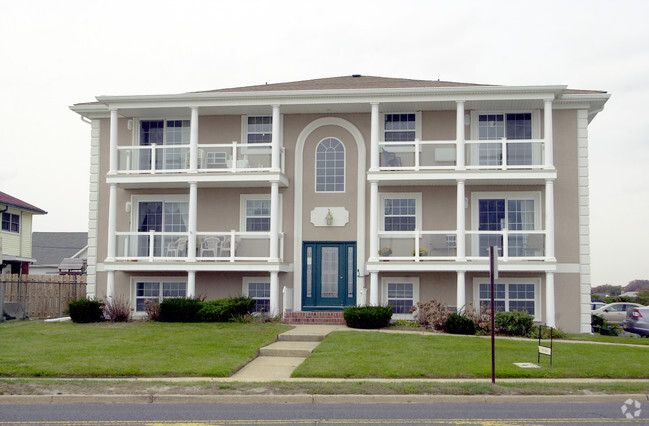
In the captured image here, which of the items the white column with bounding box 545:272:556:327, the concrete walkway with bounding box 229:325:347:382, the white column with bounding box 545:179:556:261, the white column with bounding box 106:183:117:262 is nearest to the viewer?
the concrete walkway with bounding box 229:325:347:382

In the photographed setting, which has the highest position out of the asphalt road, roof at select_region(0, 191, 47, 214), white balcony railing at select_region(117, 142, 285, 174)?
white balcony railing at select_region(117, 142, 285, 174)

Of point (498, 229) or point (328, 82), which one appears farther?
point (328, 82)

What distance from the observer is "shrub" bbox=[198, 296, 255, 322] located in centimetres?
2167

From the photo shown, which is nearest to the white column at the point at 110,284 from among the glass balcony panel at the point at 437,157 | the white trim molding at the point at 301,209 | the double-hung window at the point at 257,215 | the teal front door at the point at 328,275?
the double-hung window at the point at 257,215

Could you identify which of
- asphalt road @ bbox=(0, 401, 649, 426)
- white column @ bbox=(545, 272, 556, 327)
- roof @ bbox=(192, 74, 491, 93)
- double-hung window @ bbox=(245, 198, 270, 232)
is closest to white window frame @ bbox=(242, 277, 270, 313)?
double-hung window @ bbox=(245, 198, 270, 232)

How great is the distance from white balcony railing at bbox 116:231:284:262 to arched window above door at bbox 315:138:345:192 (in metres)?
2.25

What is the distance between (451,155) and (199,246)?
28.3 ft

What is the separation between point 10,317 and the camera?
24.9 m

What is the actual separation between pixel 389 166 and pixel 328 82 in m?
4.84

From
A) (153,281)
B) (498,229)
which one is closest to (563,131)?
(498,229)

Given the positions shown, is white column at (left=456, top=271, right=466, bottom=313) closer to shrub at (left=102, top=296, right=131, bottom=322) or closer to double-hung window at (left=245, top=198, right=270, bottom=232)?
double-hung window at (left=245, top=198, right=270, bottom=232)

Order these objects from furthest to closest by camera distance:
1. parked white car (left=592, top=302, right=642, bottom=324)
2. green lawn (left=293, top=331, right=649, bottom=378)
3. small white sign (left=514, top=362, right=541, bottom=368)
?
parked white car (left=592, top=302, right=642, bottom=324) → small white sign (left=514, top=362, right=541, bottom=368) → green lawn (left=293, top=331, right=649, bottom=378)

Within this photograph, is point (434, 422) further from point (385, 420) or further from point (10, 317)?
point (10, 317)

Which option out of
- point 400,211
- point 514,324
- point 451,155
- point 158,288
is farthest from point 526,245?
point 158,288
